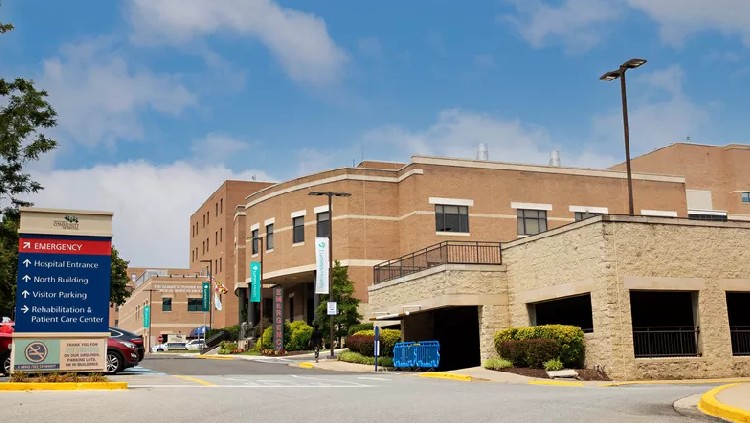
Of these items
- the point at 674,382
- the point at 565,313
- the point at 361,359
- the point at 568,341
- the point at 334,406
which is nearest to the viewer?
the point at 334,406

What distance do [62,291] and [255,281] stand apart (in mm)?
39355

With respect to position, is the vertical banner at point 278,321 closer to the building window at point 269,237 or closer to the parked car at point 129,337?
the building window at point 269,237

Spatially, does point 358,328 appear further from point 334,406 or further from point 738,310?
point 334,406

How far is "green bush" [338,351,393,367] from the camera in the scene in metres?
36.2

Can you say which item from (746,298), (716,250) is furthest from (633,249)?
(746,298)

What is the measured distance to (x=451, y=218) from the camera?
50.8 m

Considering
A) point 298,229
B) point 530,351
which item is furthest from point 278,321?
point 530,351

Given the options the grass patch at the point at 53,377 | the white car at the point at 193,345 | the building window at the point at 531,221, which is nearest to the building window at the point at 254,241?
the building window at the point at 531,221

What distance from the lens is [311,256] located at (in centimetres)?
5431

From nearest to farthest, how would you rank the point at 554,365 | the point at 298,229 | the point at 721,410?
1. the point at 721,410
2. the point at 554,365
3. the point at 298,229

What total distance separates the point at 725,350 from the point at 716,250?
3237 mm

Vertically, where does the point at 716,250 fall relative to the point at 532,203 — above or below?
below

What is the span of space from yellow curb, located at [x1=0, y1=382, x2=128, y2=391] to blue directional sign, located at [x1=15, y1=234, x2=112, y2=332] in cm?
136

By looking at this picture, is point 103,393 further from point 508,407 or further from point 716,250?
point 716,250
